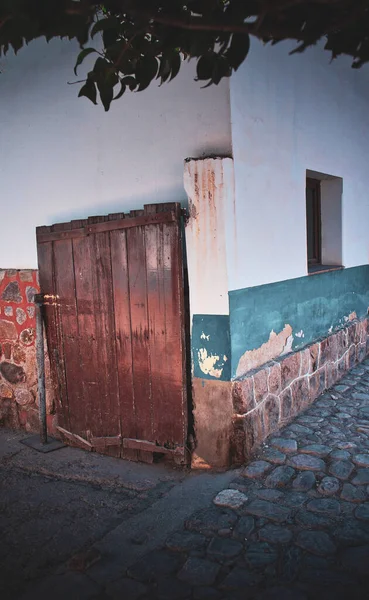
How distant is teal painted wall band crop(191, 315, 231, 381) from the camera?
3.12m

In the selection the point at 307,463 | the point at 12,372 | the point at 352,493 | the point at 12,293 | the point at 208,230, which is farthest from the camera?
the point at 12,372

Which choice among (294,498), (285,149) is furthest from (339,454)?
(285,149)

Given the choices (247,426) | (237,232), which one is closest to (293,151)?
(237,232)

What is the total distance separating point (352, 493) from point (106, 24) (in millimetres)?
2848

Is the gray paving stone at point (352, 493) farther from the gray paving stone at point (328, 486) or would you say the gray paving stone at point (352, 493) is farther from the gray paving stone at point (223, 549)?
the gray paving stone at point (223, 549)

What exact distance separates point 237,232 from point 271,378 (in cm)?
122

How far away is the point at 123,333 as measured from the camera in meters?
3.47

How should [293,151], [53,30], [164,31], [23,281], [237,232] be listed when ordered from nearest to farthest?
[53,30] < [164,31] < [237,232] < [293,151] < [23,281]

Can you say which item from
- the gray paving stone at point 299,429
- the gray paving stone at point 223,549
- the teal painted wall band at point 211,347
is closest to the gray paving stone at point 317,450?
the gray paving stone at point 299,429

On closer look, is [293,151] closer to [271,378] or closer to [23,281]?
[271,378]

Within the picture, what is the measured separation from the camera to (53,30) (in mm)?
1460

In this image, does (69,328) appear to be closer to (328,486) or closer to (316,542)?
(328,486)

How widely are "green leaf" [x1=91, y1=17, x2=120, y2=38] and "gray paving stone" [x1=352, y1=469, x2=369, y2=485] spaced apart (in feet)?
9.50

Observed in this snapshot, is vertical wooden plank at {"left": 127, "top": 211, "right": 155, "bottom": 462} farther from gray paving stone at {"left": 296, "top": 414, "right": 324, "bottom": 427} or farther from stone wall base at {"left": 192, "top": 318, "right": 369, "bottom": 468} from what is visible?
gray paving stone at {"left": 296, "top": 414, "right": 324, "bottom": 427}
